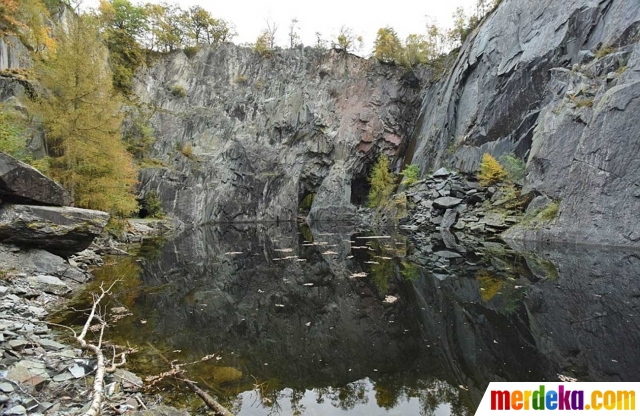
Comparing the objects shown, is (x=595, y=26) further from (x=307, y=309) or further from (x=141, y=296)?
(x=141, y=296)

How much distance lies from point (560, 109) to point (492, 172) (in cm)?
503

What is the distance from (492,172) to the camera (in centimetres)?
2172

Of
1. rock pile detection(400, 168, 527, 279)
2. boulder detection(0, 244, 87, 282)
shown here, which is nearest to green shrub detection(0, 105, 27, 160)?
boulder detection(0, 244, 87, 282)

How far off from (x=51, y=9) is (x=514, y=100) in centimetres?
3809

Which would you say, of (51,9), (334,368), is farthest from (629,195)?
(51,9)

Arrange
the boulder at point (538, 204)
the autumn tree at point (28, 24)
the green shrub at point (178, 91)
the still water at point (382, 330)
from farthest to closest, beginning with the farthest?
the green shrub at point (178, 91) < the autumn tree at point (28, 24) < the boulder at point (538, 204) < the still water at point (382, 330)

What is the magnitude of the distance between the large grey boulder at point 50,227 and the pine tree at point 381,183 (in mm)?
30632

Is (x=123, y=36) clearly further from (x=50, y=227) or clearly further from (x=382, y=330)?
(x=382, y=330)

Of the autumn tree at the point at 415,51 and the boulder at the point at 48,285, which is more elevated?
the autumn tree at the point at 415,51

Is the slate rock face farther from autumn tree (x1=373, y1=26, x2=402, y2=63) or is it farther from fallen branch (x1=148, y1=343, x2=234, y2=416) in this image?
fallen branch (x1=148, y1=343, x2=234, y2=416)

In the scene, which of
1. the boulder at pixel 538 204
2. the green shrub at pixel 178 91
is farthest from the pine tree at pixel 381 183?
the green shrub at pixel 178 91

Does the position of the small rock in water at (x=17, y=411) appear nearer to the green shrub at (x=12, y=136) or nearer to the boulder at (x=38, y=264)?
the boulder at (x=38, y=264)

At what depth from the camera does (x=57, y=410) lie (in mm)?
3090

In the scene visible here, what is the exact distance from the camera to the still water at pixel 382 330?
3939 millimetres
